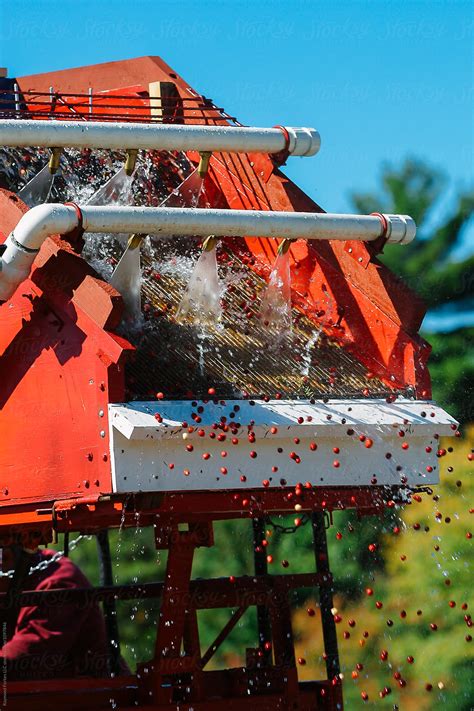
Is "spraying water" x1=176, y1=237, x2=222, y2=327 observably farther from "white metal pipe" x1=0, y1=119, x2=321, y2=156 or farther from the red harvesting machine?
"white metal pipe" x1=0, y1=119, x2=321, y2=156

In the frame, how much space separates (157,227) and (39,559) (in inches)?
153

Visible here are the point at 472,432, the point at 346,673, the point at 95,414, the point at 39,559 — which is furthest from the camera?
the point at 346,673

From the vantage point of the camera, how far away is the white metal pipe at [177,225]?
7.53 m

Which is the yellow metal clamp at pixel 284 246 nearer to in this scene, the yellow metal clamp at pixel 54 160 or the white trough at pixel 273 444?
the white trough at pixel 273 444

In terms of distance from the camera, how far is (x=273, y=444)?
7.92 meters

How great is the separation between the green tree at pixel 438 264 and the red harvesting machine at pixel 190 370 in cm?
1554

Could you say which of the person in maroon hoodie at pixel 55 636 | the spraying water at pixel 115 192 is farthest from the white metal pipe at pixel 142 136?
the person in maroon hoodie at pixel 55 636

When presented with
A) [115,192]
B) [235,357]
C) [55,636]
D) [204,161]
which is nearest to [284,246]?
[204,161]

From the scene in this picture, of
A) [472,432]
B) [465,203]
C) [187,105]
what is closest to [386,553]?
[472,432]

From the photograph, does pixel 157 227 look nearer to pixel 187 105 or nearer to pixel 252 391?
pixel 252 391

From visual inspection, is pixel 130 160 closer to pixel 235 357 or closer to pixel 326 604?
pixel 235 357

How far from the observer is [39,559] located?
1089 cm

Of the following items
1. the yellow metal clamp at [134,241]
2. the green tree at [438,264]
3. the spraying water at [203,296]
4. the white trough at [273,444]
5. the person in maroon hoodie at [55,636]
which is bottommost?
the person in maroon hoodie at [55,636]

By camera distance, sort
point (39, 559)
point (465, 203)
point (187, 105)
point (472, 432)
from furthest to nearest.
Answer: point (465, 203) < point (472, 432) < point (39, 559) < point (187, 105)
